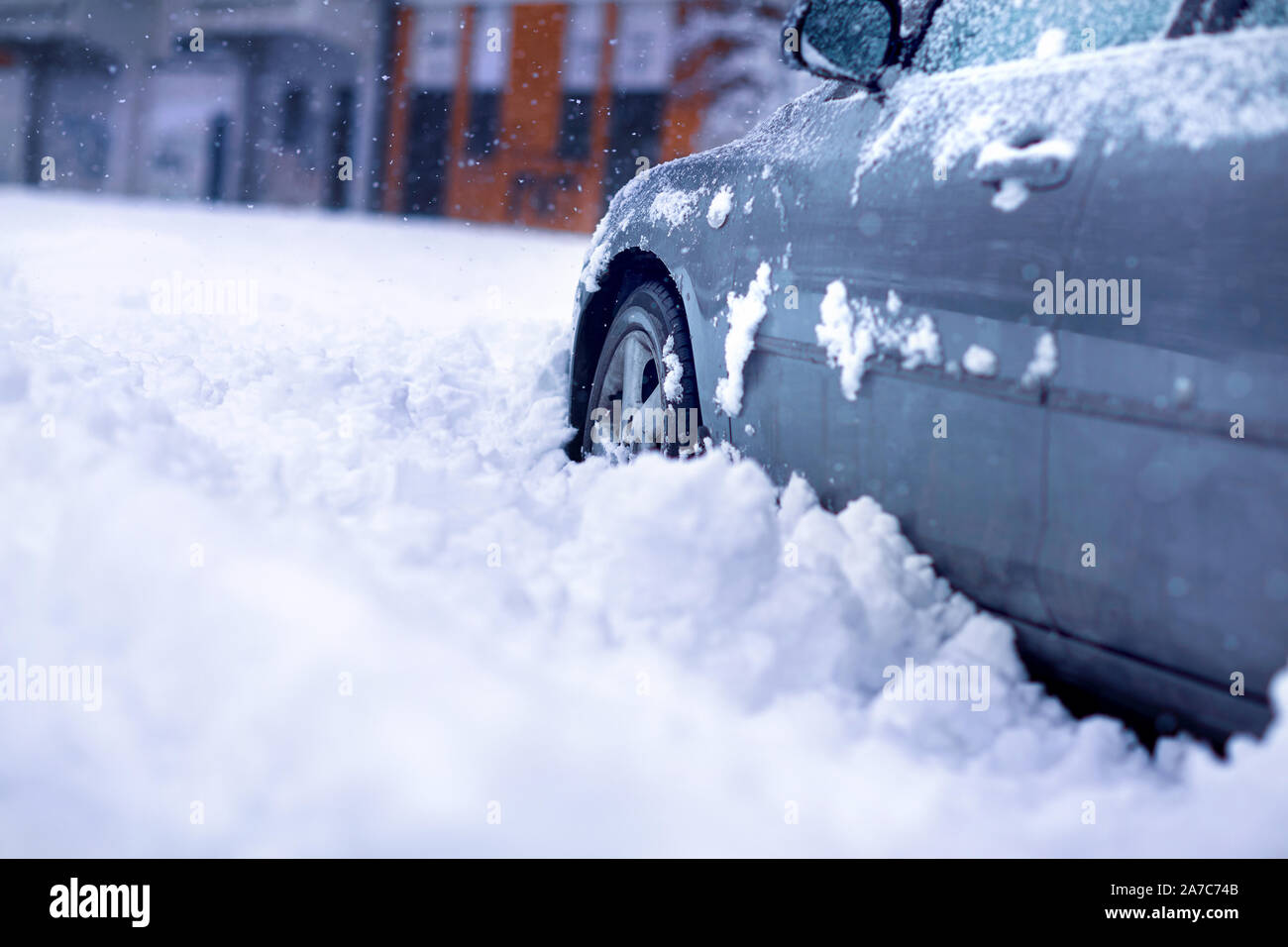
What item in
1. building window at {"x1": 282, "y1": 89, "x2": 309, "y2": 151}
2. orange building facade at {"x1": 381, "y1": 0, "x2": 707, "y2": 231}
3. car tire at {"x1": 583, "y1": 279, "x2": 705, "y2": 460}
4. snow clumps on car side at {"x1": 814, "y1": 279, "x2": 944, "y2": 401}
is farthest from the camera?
building window at {"x1": 282, "y1": 89, "x2": 309, "y2": 151}

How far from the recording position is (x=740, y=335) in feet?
8.82

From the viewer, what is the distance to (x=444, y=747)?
1.55 meters

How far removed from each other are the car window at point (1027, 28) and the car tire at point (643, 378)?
1045 mm

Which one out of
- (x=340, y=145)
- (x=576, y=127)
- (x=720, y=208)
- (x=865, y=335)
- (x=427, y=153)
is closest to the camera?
(x=865, y=335)

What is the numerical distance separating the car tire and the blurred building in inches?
621

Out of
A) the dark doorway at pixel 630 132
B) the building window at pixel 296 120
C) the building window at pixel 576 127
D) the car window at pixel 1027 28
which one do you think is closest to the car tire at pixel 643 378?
the car window at pixel 1027 28

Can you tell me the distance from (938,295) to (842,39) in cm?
82

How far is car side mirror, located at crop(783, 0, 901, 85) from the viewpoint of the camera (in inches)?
94.4

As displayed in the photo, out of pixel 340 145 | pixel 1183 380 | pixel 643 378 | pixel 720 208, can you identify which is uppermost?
pixel 340 145

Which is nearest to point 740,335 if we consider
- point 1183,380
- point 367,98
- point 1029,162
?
point 1029,162

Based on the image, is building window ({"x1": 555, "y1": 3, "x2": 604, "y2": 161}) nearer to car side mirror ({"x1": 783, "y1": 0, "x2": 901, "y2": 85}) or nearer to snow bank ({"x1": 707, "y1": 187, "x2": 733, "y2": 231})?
snow bank ({"x1": 707, "y1": 187, "x2": 733, "y2": 231})

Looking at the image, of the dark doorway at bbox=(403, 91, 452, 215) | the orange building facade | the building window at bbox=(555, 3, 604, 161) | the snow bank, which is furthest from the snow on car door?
the dark doorway at bbox=(403, 91, 452, 215)

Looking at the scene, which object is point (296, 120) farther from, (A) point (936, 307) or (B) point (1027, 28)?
(A) point (936, 307)

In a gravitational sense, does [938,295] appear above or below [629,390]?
above
